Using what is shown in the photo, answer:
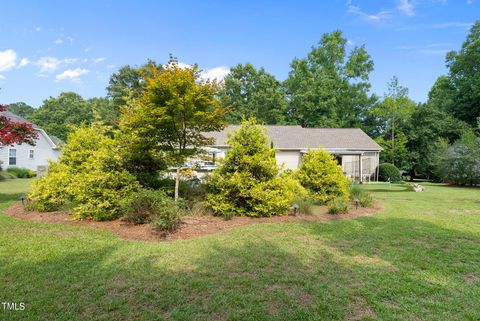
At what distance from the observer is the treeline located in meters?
27.9

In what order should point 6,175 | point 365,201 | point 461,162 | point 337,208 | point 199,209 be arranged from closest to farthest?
point 199,209 → point 337,208 → point 365,201 → point 461,162 → point 6,175

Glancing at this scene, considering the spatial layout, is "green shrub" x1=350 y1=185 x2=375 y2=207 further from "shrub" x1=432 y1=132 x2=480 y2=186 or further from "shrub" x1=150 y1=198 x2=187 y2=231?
"shrub" x1=432 y1=132 x2=480 y2=186

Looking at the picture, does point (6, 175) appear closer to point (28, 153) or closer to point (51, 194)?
point (28, 153)

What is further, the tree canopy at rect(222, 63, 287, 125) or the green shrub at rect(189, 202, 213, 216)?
the tree canopy at rect(222, 63, 287, 125)

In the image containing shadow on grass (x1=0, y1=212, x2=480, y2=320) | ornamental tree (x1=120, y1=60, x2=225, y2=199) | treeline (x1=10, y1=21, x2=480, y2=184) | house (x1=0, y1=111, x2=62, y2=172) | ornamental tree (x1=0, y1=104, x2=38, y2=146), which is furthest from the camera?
treeline (x1=10, y1=21, x2=480, y2=184)

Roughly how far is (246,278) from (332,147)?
21.8 metres

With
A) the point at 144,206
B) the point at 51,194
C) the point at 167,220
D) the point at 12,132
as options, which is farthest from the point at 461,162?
the point at 12,132

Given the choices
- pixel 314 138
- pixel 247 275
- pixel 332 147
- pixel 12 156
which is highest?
pixel 314 138

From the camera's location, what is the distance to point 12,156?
912 inches

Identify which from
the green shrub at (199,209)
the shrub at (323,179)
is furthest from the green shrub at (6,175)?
the shrub at (323,179)

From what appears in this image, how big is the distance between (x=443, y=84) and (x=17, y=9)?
4709 cm

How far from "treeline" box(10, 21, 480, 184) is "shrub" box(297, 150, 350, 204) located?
21745 millimetres

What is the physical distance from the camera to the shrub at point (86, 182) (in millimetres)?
6879

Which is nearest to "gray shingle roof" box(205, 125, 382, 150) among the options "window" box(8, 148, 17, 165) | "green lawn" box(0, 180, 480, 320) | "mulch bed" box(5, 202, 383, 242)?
"mulch bed" box(5, 202, 383, 242)
